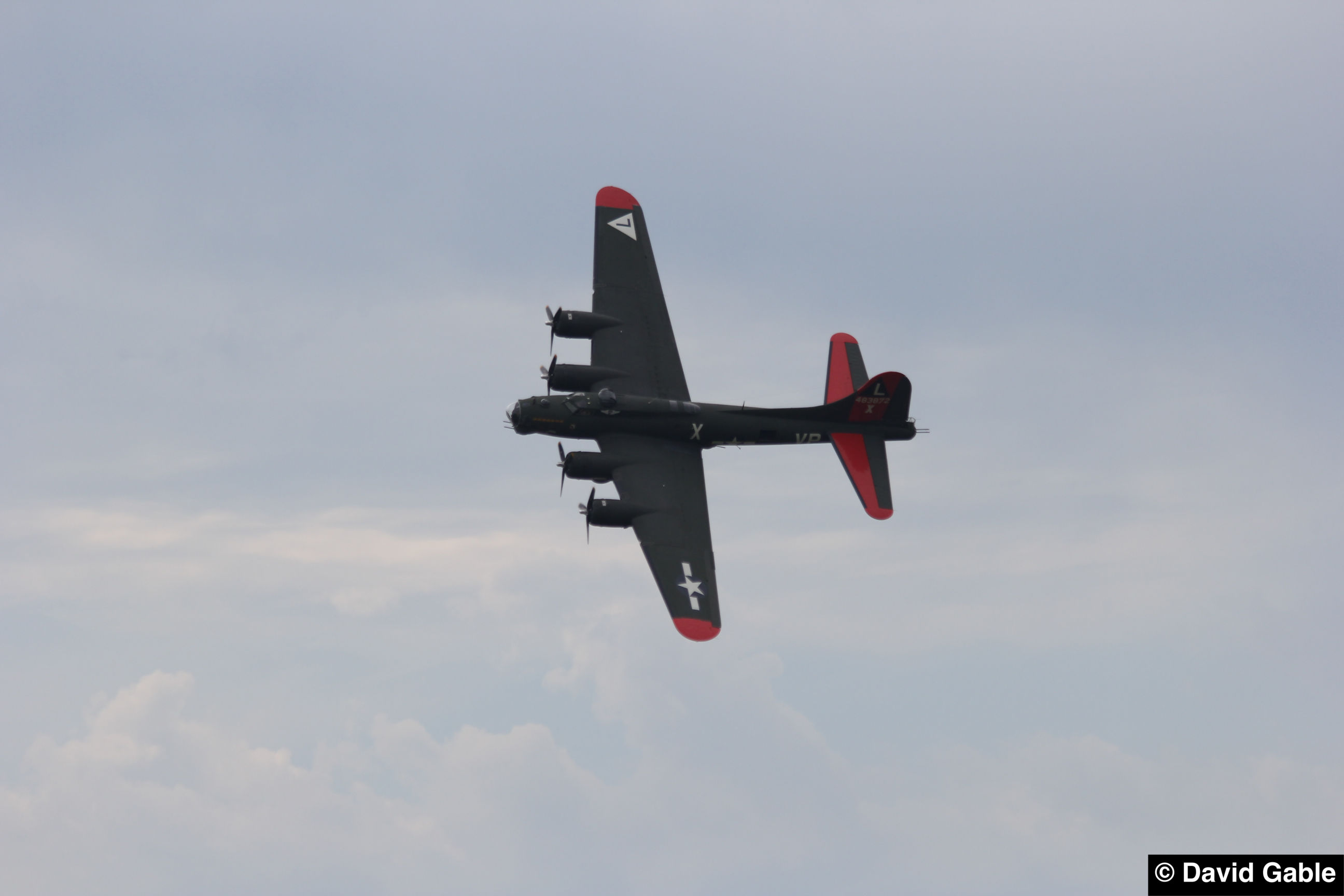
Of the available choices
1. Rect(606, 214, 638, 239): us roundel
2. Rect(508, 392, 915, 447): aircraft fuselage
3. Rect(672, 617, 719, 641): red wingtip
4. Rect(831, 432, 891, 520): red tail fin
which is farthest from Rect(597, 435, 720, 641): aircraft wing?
Rect(606, 214, 638, 239): us roundel

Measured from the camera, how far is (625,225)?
57062 millimetres

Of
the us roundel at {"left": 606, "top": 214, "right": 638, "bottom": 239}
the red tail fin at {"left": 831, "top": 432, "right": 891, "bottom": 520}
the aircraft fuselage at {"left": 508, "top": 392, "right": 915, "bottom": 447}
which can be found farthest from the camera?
the us roundel at {"left": 606, "top": 214, "right": 638, "bottom": 239}

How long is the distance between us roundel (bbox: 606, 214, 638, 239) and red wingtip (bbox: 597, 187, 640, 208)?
720 mm

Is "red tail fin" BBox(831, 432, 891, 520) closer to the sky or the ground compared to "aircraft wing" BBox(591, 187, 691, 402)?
closer to the ground

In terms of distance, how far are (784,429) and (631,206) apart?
567 inches

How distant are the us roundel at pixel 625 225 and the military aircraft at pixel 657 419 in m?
0.07

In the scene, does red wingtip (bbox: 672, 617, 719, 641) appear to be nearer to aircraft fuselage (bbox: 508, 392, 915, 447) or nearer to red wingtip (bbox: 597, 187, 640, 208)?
aircraft fuselage (bbox: 508, 392, 915, 447)

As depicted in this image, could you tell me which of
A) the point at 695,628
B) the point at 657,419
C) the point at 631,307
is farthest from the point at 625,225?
the point at 695,628

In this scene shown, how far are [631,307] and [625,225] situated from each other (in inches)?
204

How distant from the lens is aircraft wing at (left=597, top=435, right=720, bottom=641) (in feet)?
149

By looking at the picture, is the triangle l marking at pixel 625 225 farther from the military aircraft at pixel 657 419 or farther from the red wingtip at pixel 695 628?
the red wingtip at pixel 695 628

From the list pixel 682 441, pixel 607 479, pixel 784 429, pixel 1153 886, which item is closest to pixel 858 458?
pixel 784 429

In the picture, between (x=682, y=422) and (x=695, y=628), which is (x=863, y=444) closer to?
(x=682, y=422)

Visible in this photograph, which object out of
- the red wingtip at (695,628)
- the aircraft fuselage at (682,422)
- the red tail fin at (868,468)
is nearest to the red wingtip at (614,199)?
the aircraft fuselage at (682,422)
